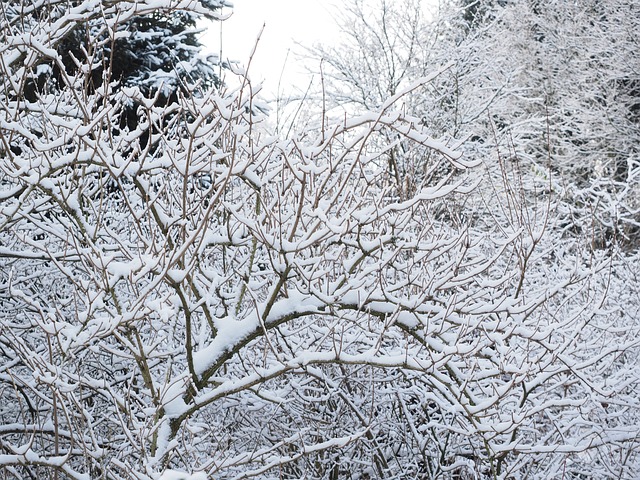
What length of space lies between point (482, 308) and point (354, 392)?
2.03 m

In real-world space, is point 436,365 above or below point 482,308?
below

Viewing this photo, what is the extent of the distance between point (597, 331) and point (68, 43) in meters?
7.62

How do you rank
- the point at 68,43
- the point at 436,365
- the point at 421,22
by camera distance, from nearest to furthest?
the point at 436,365
the point at 68,43
the point at 421,22

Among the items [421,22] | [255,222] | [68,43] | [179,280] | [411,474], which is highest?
[421,22]

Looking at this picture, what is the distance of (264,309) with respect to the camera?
3082 mm

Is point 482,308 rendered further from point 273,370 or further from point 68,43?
point 68,43

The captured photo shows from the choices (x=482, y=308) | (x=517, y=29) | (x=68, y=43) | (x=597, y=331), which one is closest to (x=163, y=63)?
(x=68, y=43)

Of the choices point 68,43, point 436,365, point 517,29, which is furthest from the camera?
point 517,29

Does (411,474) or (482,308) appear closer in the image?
(482,308)

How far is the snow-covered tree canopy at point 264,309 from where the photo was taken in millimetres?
2859

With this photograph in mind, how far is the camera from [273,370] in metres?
3.06

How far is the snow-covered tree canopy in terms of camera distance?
9.38ft

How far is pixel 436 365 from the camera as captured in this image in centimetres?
296

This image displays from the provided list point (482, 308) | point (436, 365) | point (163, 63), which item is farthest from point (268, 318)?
point (163, 63)
